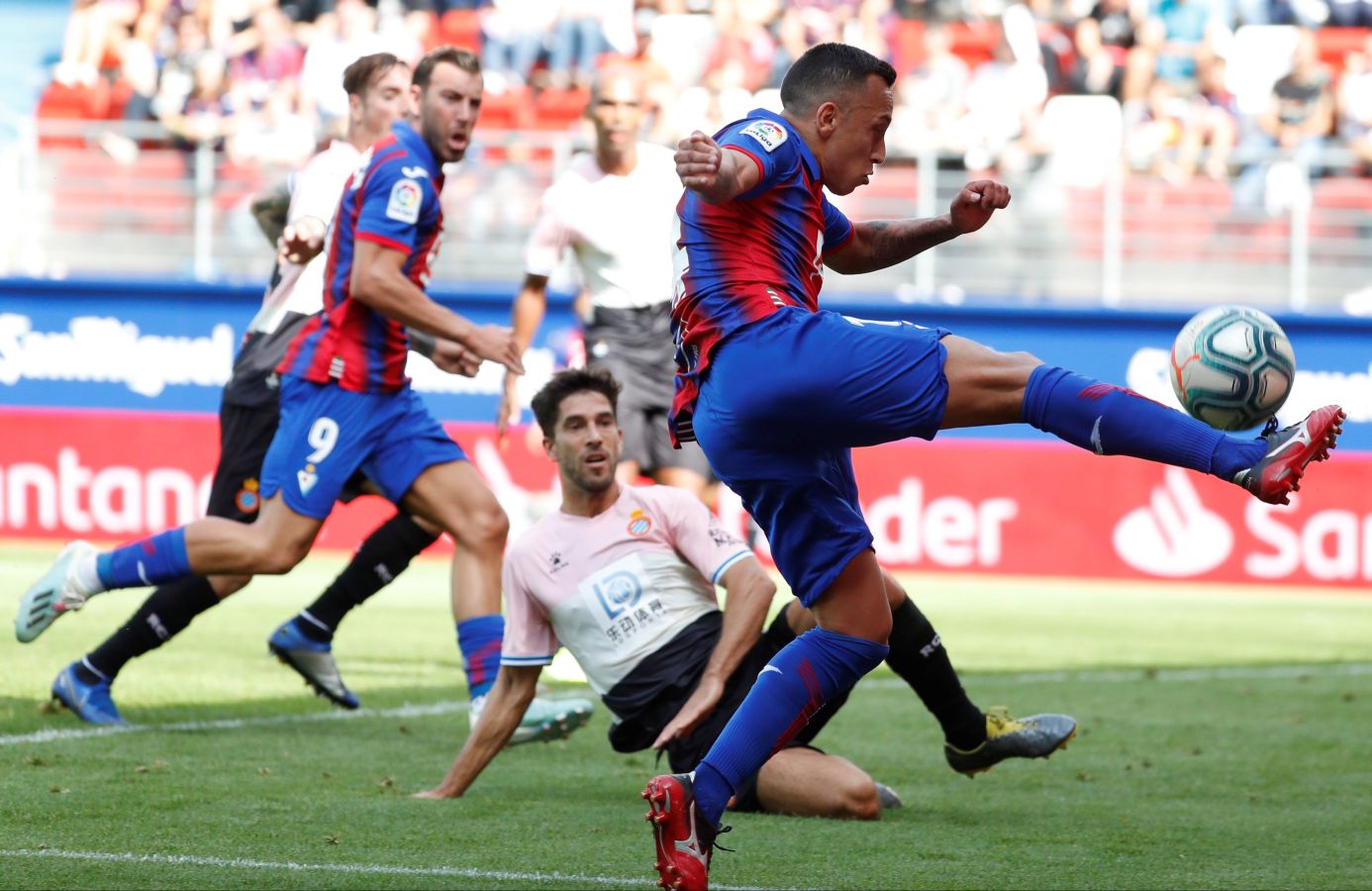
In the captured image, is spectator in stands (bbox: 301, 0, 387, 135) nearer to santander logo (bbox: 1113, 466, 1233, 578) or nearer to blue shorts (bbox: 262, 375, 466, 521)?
santander logo (bbox: 1113, 466, 1233, 578)

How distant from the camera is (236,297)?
56.2 feet

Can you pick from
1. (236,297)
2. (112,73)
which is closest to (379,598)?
(236,297)

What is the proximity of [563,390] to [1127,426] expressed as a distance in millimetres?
2398

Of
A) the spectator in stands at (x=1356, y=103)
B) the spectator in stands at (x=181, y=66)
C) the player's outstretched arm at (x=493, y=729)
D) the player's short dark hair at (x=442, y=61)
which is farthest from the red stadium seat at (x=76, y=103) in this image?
the player's outstretched arm at (x=493, y=729)

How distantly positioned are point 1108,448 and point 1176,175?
498 inches

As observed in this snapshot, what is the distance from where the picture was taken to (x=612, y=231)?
926 centimetres

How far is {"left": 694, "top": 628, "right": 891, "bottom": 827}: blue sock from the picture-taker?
4559mm

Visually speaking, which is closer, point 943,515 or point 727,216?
point 727,216

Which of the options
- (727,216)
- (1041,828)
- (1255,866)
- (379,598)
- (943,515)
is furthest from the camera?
(943,515)

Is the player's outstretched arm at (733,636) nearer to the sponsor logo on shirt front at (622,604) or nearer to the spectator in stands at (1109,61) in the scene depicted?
the sponsor logo on shirt front at (622,604)

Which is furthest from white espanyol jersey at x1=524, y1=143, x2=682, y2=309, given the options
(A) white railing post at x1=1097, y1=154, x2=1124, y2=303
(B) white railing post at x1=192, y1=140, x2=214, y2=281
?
(B) white railing post at x1=192, y1=140, x2=214, y2=281

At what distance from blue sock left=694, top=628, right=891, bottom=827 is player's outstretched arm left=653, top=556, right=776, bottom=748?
28.3 inches

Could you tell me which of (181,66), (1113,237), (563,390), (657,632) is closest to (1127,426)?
(657,632)

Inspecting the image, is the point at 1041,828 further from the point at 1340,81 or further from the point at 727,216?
the point at 1340,81
